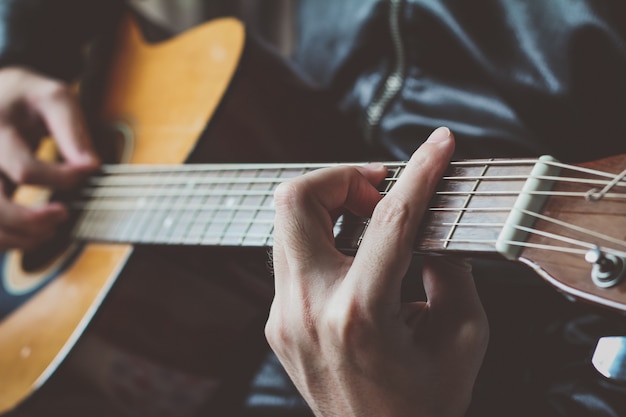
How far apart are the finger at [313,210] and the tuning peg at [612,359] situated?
0.70ft

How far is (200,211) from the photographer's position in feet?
2.47

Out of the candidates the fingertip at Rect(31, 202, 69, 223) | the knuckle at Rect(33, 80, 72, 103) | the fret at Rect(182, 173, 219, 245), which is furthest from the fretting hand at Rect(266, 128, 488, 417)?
the knuckle at Rect(33, 80, 72, 103)

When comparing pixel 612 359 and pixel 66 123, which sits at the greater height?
pixel 612 359

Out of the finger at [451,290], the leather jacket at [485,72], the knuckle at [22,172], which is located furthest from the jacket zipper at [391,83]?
the knuckle at [22,172]

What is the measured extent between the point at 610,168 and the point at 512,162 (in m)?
0.07

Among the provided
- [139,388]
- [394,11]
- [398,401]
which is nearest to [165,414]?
[139,388]

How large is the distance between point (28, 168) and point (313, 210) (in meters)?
0.63

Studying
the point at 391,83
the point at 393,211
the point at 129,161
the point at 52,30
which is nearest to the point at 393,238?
the point at 393,211

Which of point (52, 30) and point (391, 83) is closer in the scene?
point (391, 83)

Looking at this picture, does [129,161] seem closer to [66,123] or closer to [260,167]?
[66,123]

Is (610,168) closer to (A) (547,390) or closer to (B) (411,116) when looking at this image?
(A) (547,390)

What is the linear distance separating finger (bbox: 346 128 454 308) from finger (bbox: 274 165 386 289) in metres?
0.05

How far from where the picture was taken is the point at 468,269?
526mm

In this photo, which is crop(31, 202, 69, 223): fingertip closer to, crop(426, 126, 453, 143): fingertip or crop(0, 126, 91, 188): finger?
crop(0, 126, 91, 188): finger
